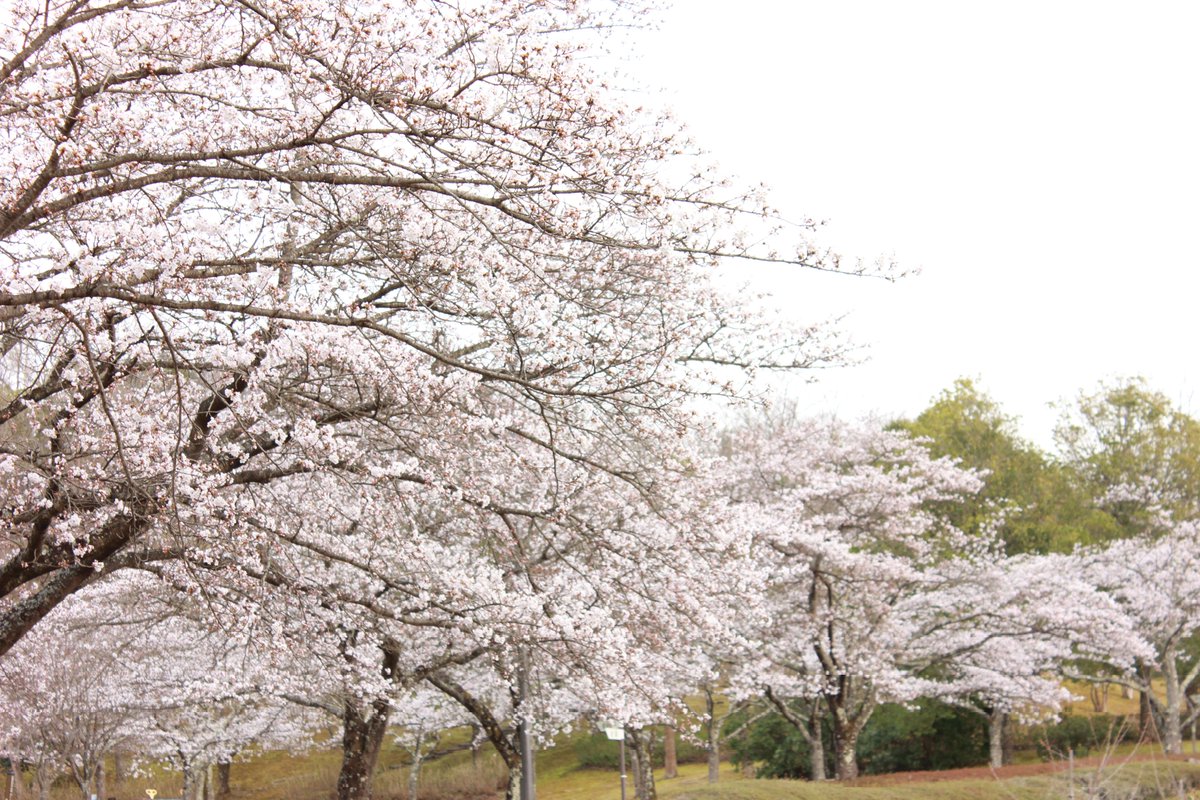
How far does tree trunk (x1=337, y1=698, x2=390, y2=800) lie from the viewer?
13047 mm

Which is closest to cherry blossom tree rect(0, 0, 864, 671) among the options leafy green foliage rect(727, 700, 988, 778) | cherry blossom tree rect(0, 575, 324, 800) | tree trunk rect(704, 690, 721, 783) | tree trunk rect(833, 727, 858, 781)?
cherry blossom tree rect(0, 575, 324, 800)

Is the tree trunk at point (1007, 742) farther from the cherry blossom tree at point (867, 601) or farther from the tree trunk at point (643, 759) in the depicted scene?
the tree trunk at point (643, 759)

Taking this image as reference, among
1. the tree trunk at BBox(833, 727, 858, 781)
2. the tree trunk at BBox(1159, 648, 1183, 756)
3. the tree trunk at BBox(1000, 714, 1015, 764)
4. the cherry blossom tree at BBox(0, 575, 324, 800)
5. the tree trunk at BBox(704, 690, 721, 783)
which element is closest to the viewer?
the cherry blossom tree at BBox(0, 575, 324, 800)

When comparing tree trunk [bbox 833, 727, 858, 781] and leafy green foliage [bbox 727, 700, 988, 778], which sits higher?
tree trunk [bbox 833, 727, 858, 781]

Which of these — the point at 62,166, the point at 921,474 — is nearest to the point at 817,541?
the point at 921,474

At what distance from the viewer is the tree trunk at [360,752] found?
42.8 feet

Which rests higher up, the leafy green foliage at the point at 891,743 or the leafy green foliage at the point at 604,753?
the leafy green foliage at the point at 891,743

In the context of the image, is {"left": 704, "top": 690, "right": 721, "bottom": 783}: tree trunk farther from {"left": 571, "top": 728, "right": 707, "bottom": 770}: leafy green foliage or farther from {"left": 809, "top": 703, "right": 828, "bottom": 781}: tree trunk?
{"left": 571, "top": 728, "right": 707, "bottom": 770}: leafy green foliage

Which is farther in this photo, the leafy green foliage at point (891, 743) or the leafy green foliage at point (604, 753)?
the leafy green foliage at point (604, 753)

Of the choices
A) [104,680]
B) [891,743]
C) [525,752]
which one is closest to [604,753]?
[891,743]

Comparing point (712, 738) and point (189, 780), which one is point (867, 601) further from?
point (189, 780)

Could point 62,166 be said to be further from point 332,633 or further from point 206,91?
point 332,633

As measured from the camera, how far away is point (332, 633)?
31.7ft

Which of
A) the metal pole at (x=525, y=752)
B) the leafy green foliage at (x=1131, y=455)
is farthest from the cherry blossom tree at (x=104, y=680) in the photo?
the leafy green foliage at (x=1131, y=455)
